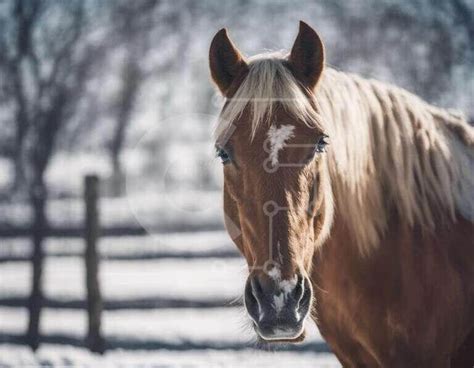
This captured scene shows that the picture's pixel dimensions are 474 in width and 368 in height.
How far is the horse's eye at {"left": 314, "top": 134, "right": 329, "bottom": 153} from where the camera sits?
2492mm

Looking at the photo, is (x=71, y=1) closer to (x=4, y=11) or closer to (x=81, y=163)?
(x=4, y=11)

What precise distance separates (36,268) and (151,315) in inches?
57.3

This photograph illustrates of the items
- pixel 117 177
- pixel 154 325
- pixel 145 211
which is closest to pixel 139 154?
pixel 117 177

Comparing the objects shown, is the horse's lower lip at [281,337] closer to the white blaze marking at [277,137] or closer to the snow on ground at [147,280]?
the white blaze marking at [277,137]

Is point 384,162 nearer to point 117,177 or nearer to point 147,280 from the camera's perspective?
point 147,280

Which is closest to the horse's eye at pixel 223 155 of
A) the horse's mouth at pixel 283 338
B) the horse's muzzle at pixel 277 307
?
the horse's muzzle at pixel 277 307

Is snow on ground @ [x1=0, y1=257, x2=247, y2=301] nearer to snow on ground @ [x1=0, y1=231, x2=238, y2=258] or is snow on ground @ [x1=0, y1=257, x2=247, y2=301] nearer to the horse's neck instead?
snow on ground @ [x1=0, y1=231, x2=238, y2=258]

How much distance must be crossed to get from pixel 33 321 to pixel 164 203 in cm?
404

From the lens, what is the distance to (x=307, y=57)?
2676 millimetres

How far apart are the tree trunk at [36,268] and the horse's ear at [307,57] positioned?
19.5 ft

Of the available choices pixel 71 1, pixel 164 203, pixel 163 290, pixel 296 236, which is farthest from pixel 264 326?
pixel 71 1

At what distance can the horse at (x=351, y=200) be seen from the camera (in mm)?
2418

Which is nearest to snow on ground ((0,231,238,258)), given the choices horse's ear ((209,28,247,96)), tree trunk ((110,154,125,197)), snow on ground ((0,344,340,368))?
snow on ground ((0,344,340,368))

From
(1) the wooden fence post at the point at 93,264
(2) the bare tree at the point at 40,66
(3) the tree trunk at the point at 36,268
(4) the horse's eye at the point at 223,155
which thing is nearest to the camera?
(4) the horse's eye at the point at 223,155
